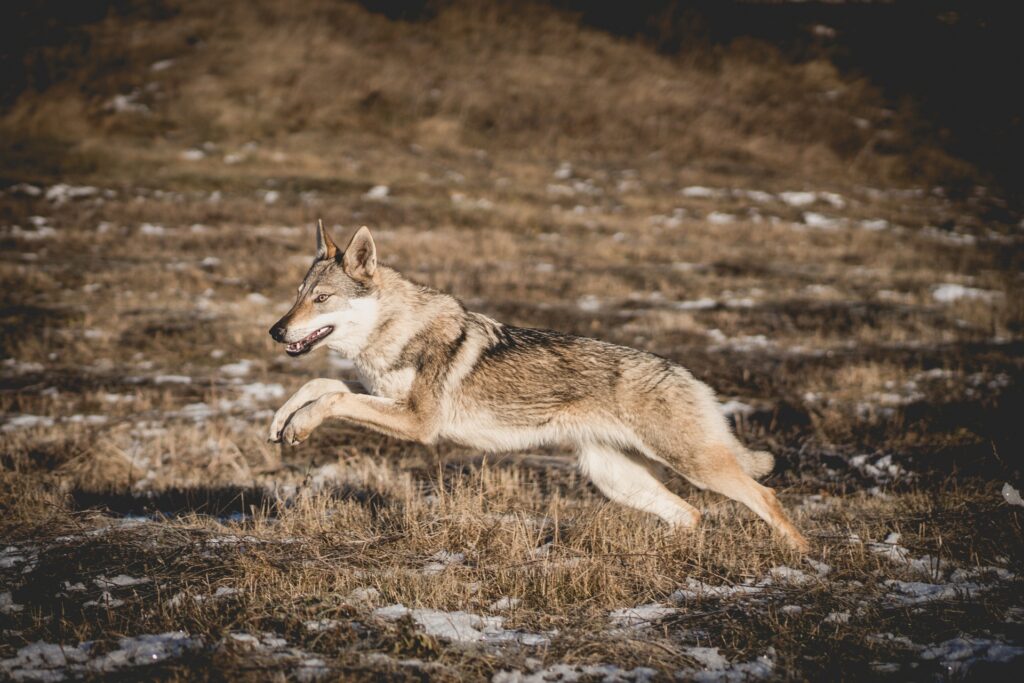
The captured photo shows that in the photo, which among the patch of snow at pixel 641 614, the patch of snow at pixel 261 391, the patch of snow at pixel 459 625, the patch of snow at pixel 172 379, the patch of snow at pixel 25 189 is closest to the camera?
the patch of snow at pixel 459 625

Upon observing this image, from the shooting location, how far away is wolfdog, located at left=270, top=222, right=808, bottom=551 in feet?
19.4

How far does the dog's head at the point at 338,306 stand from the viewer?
592 centimetres

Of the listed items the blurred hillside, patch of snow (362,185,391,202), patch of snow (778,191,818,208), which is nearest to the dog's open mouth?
patch of snow (362,185,391,202)

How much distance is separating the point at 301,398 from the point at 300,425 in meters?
0.45

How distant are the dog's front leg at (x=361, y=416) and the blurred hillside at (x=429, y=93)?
25.8 m

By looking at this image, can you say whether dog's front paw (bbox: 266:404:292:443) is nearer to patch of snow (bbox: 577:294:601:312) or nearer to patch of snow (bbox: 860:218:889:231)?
patch of snow (bbox: 577:294:601:312)

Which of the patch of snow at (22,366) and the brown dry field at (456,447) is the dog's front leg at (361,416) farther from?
the patch of snow at (22,366)

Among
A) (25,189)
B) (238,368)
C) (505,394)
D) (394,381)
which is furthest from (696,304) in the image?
(25,189)

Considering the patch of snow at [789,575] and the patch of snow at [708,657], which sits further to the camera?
the patch of snow at [789,575]

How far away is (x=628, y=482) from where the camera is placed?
650 cm

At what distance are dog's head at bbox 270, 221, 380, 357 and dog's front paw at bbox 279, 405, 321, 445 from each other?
0.50 m

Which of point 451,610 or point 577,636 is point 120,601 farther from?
point 577,636

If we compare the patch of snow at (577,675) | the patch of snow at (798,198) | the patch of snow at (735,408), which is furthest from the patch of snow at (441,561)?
the patch of snow at (798,198)

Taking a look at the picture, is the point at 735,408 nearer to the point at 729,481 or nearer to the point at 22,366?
the point at 729,481
